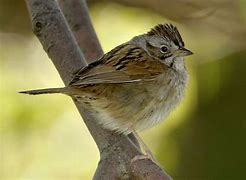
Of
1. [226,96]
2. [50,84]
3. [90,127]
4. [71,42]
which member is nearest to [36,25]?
[71,42]

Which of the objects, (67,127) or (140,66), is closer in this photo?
(140,66)

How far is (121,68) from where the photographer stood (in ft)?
10.6

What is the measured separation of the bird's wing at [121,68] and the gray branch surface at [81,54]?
6 cm

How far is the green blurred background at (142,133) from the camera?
411 centimetres

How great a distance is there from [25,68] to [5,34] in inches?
11.2

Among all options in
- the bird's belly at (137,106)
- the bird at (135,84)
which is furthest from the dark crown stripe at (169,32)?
the bird's belly at (137,106)

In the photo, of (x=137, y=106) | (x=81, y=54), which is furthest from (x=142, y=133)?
(x=81, y=54)

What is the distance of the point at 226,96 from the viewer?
14.5 feet

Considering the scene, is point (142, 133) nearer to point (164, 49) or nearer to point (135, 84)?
point (164, 49)

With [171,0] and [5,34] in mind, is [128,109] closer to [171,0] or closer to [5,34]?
[171,0]

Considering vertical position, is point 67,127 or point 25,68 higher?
point 25,68

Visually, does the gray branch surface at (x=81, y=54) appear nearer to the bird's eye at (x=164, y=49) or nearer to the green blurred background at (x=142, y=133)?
the bird's eye at (x=164, y=49)

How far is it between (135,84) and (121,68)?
0.08m

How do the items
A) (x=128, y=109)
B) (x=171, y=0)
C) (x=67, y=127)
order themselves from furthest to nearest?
(x=67, y=127) < (x=171, y=0) < (x=128, y=109)
